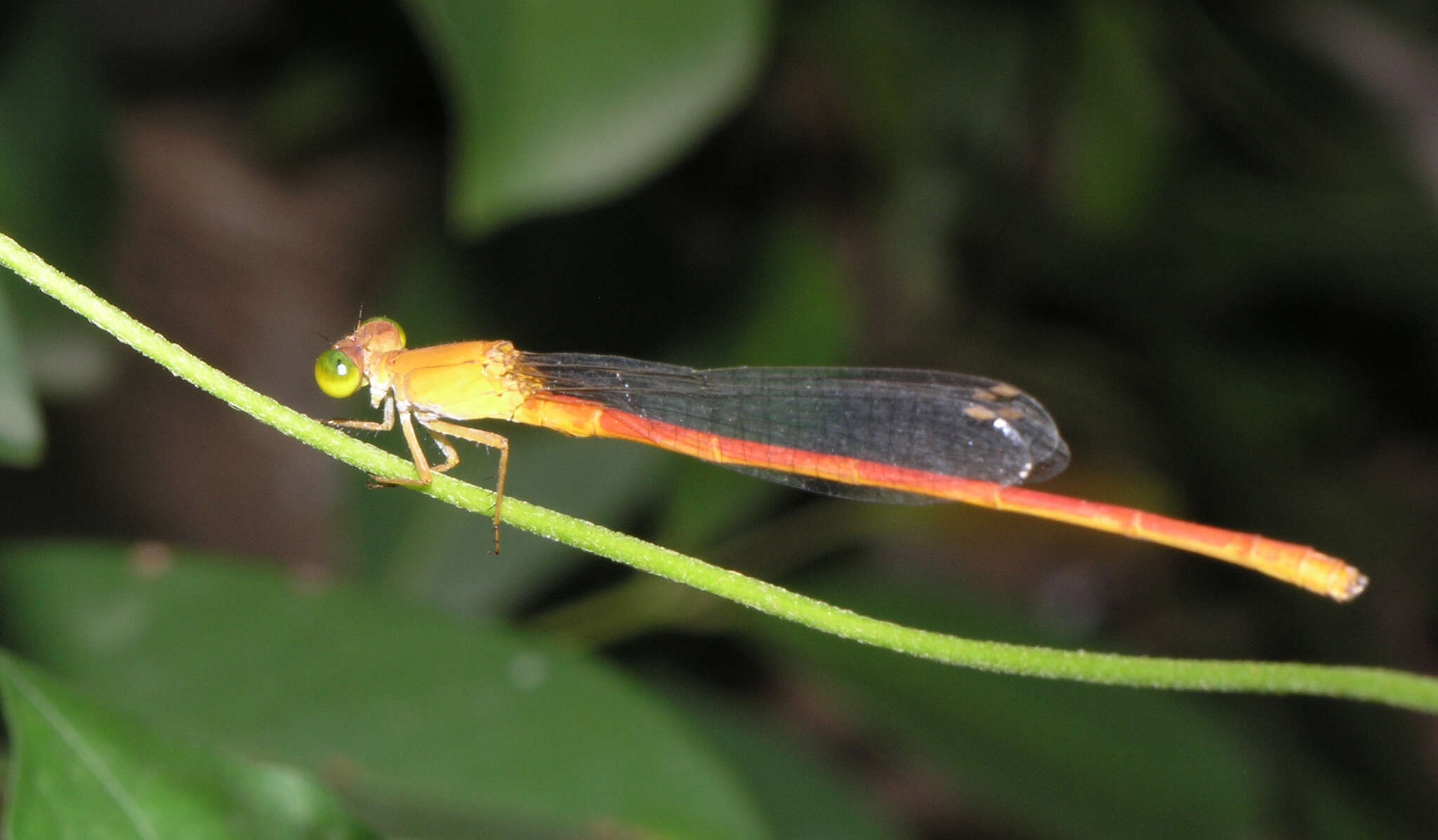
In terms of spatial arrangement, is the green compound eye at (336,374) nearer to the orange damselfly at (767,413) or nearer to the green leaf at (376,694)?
the orange damselfly at (767,413)

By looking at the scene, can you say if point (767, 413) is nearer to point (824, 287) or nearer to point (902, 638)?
point (824, 287)

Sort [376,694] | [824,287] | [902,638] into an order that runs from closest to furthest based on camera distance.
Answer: [902,638] < [376,694] < [824,287]

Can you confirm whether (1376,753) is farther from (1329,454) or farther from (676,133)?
(676,133)

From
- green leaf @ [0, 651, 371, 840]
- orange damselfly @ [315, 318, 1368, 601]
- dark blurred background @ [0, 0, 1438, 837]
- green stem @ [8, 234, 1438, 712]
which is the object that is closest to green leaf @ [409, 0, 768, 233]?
dark blurred background @ [0, 0, 1438, 837]

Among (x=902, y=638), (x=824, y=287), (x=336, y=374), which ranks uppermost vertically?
(x=824, y=287)

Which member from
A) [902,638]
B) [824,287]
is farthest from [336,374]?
[824,287]

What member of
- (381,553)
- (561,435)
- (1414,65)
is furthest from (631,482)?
(1414,65)

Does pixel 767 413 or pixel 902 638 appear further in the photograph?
pixel 767 413

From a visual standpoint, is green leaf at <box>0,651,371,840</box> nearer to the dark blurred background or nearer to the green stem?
the dark blurred background

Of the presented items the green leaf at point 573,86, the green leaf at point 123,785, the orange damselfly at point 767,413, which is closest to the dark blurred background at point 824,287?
the green leaf at point 573,86
